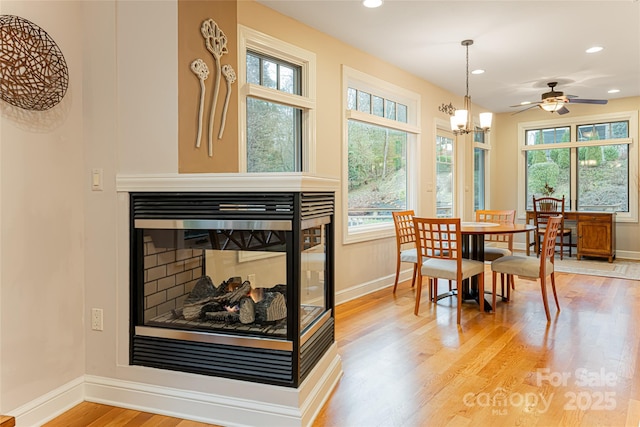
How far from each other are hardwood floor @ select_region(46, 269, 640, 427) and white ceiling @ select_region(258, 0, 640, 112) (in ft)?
8.61

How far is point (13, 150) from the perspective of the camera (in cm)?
190

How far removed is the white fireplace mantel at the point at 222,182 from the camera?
191 centimetres

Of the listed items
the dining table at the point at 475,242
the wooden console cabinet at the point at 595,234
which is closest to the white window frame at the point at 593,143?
the wooden console cabinet at the point at 595,234

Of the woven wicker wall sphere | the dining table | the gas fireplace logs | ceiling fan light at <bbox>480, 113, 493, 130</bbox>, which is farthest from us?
ceiling fan light at <bbox>480, 113, 493, 130</bbox>

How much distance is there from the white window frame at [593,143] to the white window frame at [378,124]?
11.8 feet

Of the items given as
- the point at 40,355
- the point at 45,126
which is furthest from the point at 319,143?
the point at 40,355

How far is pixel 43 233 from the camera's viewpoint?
205 centimetres

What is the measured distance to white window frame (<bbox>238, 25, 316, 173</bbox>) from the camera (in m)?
3.23

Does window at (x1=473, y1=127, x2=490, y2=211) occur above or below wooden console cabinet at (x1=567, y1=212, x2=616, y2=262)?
above

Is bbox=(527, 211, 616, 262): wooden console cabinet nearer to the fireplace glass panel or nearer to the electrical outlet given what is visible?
the fireplace glass panel

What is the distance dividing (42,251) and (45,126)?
605 mm

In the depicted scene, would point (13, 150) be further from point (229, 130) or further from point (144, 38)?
point (229, 130)

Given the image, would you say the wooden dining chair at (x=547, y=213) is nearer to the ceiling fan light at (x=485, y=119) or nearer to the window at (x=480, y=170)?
the window at (x=480, y=170)

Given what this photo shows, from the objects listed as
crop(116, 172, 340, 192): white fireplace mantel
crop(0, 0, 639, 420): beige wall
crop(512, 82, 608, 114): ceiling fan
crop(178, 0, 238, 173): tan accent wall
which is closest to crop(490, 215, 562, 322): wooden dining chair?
crop(512, 82, 608, 114): ceiling fan
